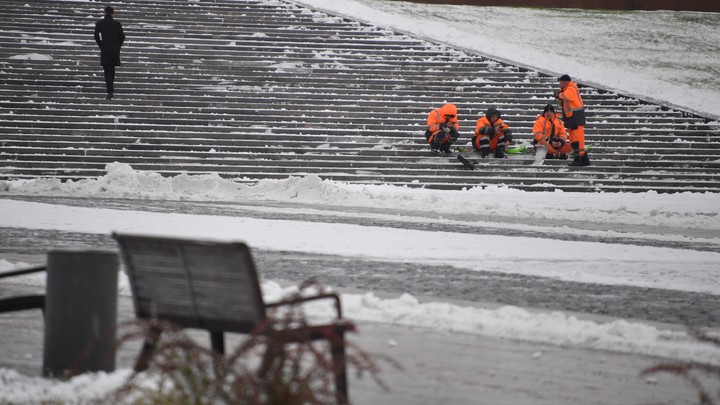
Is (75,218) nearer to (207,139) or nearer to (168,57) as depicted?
(207,139)

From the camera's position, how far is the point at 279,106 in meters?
21.6

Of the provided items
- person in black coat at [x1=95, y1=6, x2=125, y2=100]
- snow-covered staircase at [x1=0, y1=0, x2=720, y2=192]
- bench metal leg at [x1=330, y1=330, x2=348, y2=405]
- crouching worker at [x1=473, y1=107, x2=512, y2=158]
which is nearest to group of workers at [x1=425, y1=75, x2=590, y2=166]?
crouching worker at [x1=473, y1=107, x2=512, y2=158]

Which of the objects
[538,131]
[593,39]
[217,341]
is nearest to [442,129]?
[538,131]

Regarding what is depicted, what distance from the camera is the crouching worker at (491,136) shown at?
19219 millimetres

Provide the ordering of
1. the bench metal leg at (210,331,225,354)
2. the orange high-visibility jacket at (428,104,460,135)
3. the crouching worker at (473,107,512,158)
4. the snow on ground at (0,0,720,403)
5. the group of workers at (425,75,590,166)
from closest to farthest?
the bench metal leg at (210,331,225,354) < the snow on ground at (0,0,720,403) < the orange high-visibility jacket at (428,104,460,135) < the group of workers at (425,75,590,166) < the crouching worker at (473,107,512,158)

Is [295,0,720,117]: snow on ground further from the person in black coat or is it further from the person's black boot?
the person in black coat

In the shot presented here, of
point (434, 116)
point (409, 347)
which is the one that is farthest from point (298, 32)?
point (409, 347)

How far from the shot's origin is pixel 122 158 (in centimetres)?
1875

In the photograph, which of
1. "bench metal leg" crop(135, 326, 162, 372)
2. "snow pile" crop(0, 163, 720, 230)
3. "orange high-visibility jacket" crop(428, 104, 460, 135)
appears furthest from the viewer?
"orange high-visibility jacket" crop(428, 104, 460, 135)

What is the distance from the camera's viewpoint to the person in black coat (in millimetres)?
20672

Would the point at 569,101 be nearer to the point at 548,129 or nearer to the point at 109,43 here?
the point at 548,129

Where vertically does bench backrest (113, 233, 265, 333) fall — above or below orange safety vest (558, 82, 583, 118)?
above

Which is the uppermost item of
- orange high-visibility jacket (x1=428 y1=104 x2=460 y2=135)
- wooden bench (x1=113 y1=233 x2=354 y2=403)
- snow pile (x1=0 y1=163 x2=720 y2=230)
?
wooden bench (x1=113 y1=233 x2=354 y2=403)

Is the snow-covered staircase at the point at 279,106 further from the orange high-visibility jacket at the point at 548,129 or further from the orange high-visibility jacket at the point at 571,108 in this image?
the orange high-visibility jacket at the point at 571,108
